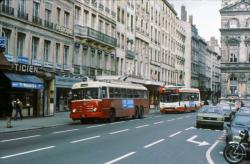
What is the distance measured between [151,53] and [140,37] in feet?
23.6

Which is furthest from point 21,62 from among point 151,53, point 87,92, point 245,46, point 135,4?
point 245,46

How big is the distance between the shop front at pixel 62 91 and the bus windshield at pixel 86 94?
865 cm

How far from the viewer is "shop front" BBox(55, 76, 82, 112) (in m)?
42.1

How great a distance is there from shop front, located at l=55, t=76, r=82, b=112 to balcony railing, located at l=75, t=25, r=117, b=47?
188 inches

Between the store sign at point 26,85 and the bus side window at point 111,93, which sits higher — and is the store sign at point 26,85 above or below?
above

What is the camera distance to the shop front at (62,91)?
4212 cm

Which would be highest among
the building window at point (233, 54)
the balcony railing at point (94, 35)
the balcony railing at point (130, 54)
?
the building window at point (233, 54)

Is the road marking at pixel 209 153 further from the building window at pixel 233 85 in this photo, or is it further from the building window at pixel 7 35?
the building window at pixel 233 85

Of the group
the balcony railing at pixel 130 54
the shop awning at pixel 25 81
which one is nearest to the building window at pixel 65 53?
the shop awning at pixel 25 81

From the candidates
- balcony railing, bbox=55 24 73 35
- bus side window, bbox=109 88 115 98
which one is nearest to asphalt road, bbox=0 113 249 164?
bus side window, bbox=109 88 115 98

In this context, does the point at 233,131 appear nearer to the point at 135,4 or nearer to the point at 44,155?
the point at 44,155

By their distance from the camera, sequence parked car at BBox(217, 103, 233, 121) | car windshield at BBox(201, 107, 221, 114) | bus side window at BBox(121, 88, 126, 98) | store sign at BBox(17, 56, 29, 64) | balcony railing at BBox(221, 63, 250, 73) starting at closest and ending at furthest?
parked car at BBox(217, 103, 233, 121) → car windshield at BBox(201, 107, 221, 114) → store sign at BBox(17, 56, 29, 64) → bus side window at BBox(121, 88, 126, 98) → balcony railing at BBox(221, 63, 250, 73)

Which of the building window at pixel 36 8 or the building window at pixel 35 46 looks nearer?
the building window at pixel 35 46

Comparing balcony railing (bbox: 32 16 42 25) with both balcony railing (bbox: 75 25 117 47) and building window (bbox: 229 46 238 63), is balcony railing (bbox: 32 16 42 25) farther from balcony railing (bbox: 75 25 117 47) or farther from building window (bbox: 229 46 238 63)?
building window (bbox: 229 46 238 63)
